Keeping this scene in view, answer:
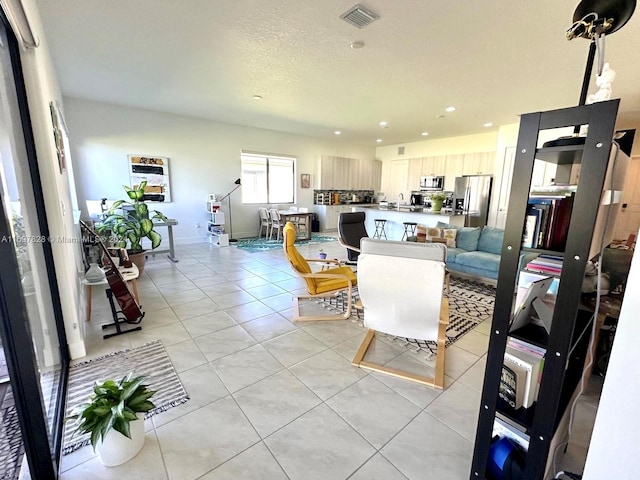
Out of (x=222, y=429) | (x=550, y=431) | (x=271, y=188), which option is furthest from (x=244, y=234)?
(x=550, y=431)

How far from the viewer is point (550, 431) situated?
3.34 feet

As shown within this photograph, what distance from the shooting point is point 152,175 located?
589 cm

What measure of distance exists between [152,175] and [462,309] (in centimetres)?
616

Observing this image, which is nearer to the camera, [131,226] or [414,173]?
[131,226]

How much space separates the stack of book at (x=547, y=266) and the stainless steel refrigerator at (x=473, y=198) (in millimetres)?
6002

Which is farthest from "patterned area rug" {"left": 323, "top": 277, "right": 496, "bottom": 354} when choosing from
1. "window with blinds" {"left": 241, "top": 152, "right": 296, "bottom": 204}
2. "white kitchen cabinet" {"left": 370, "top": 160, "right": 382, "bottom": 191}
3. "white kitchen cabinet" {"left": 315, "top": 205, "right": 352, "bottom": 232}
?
"white kitchen cabinet" {"left": 370, "top": 160, "right": 382, "bottom": 191}

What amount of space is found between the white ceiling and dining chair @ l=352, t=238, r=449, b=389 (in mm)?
1982

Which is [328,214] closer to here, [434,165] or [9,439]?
[434,165]

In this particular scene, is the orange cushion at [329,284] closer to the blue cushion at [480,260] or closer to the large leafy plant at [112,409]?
the large leafy plant at [112,409]

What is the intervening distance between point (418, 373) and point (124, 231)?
13.0 feet

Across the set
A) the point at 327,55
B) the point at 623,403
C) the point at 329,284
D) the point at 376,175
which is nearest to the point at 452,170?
the point at 376,175

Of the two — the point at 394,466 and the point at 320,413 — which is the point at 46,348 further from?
the point at 394,466

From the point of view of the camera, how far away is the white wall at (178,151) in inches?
204

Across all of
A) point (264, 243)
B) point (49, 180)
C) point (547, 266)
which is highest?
point (49, 180)
